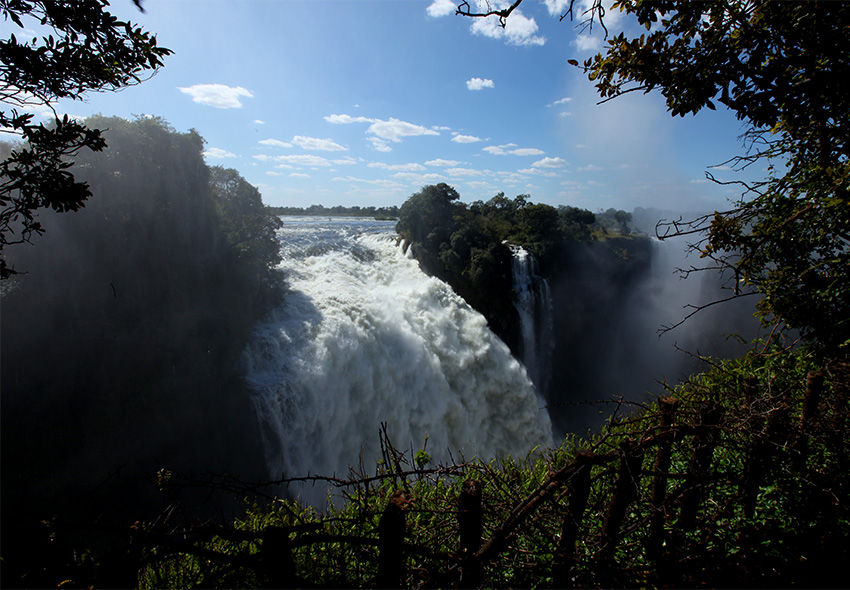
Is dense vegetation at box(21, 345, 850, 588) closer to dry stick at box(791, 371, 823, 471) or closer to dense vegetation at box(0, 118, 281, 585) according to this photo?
dry stick at box(791, 371, 823, 471)

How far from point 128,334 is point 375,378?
19.8 ft

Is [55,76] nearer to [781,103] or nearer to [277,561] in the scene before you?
[277,561]

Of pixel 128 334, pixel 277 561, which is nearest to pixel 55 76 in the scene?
pixel 277 561

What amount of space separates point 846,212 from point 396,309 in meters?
11.5

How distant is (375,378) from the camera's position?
11.1 metres

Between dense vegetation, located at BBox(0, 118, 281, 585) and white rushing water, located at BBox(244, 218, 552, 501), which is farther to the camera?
white rushing water, located at BBox(244, 218, 552, 501)

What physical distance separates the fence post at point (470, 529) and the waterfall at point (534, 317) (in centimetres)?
1759

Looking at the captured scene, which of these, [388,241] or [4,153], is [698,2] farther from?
[388,241]

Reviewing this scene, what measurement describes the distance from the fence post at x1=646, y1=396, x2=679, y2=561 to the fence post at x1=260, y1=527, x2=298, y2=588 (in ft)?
4.83

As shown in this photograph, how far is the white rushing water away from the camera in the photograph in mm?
9703

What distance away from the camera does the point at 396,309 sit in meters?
13.4

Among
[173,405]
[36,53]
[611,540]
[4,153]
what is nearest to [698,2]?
[611,540]

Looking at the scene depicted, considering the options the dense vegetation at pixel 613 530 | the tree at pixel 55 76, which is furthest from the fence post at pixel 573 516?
the tree at pixel 55 76

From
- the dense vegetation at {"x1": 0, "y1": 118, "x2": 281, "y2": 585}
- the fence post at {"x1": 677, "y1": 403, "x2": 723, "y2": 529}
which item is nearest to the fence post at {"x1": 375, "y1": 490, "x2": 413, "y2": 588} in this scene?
the fence post at {"x1": 677, "y1": 403, "x2": 723, "y2": 529}
